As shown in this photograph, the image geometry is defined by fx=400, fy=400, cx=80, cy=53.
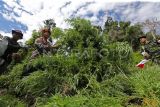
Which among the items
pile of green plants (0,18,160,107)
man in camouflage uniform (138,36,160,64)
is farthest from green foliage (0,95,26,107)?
man in camouflage uniform (138,36,160,64)

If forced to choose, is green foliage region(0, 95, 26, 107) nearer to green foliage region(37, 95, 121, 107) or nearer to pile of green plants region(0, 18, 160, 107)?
pile of green plants region(0, 18, 160, 107)

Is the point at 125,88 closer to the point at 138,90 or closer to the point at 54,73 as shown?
the point at 138,90

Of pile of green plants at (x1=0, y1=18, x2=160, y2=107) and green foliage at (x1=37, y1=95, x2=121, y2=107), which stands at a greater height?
pile of green plants at (x1=0, y1=18, x2=160, y2=107)

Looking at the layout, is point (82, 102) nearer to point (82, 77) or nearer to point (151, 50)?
point (82, 77)

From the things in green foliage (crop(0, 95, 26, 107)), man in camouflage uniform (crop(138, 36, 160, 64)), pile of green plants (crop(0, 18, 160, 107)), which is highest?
man in camouflage uniform (crop(138, 36, 160, 64))

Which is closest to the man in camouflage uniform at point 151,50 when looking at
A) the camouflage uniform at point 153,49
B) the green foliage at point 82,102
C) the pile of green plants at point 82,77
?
the camouflage uniform at point 153,49

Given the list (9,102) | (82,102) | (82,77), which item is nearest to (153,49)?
(82,77)

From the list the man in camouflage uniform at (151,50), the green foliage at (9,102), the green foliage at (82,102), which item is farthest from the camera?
the man in camouflage uniform at (151,50)

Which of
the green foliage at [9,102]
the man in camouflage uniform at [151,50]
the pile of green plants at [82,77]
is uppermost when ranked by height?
the man in camouflage uniform at [151,50]

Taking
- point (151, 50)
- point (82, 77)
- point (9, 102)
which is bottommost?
point (9, 102)

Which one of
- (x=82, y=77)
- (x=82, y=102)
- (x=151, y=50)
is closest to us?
(x=82, y=102)

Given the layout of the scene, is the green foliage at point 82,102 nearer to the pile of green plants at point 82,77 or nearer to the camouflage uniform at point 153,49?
the pile of green plants at point 82,77

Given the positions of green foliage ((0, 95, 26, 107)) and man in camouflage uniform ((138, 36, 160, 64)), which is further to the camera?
man in camouflage uniform ((138, 36, 160, 64))

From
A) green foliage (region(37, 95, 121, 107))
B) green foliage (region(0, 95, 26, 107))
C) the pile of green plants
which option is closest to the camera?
green foliage (region(37, 95, 121, 107))
